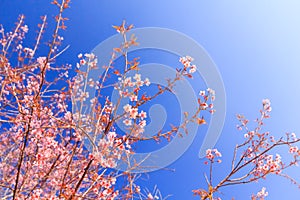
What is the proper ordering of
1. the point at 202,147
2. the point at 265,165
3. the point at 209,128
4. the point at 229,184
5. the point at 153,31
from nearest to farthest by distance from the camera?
1. the point at 229,184
2. the point at 265,165
3. the point at 202,147
4. the point at 209,128
5. the point at 153,31

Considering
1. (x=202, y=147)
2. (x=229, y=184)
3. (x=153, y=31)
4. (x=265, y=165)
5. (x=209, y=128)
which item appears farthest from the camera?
(x=153, y=31)

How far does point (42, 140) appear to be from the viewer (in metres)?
3.74

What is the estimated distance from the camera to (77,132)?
3.18 m

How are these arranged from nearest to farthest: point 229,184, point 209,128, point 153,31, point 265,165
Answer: point 229,184, point 265,165, point 209,128, point 153,31

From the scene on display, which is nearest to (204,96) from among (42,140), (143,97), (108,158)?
(143,97)

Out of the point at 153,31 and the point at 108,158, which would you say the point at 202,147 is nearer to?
the point at 108,158

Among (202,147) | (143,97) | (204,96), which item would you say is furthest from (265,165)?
(143,97)

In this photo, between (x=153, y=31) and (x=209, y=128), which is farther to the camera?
(x=153, y=31)

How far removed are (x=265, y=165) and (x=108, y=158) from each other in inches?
71.8

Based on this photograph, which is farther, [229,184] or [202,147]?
[202,147]

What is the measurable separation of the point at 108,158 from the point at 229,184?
1.17m

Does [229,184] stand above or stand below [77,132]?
below

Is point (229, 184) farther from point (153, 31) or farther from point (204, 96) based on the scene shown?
point (153, 31)

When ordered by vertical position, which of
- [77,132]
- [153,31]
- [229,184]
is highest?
[153,31]
